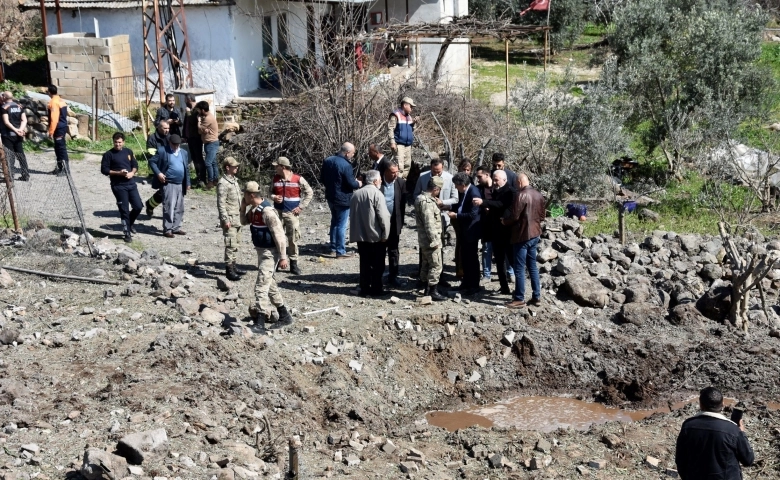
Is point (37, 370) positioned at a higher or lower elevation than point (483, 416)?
higher

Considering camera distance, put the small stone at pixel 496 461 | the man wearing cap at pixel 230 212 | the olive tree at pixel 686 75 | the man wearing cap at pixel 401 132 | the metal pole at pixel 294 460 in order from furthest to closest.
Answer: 1. the olive tree at pixel 686 75
2. the man wearing cap at pixel 401 132
3. the man wearing cap at pixel 230 212
4. the small stone at pixel 496 461
5. the metal pole at pixel 294 460

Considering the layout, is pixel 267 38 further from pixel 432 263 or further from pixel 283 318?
pixel 283 318

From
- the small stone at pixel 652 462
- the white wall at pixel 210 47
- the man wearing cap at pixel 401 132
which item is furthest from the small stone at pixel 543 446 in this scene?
the white wall at pixel 210 47

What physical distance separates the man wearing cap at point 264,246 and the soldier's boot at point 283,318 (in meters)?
0.06

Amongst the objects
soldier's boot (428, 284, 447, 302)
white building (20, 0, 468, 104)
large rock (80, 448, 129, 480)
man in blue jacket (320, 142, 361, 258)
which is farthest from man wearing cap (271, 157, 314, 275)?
white building (20, 0, 468, 104)

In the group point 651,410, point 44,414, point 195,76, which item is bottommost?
point 651,410

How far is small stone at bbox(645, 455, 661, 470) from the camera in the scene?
8.43 meters

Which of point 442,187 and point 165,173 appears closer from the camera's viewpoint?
point 442,187

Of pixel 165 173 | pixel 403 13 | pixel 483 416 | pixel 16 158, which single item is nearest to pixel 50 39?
pixel 16 158

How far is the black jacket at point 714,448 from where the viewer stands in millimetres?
6566

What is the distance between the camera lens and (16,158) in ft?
51.8

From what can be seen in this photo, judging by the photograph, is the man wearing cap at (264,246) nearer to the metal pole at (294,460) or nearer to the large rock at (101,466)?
the metal pole at (294,460)

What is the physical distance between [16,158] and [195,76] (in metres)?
6.57

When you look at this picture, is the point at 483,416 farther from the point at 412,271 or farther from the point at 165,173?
the point at 165,173
